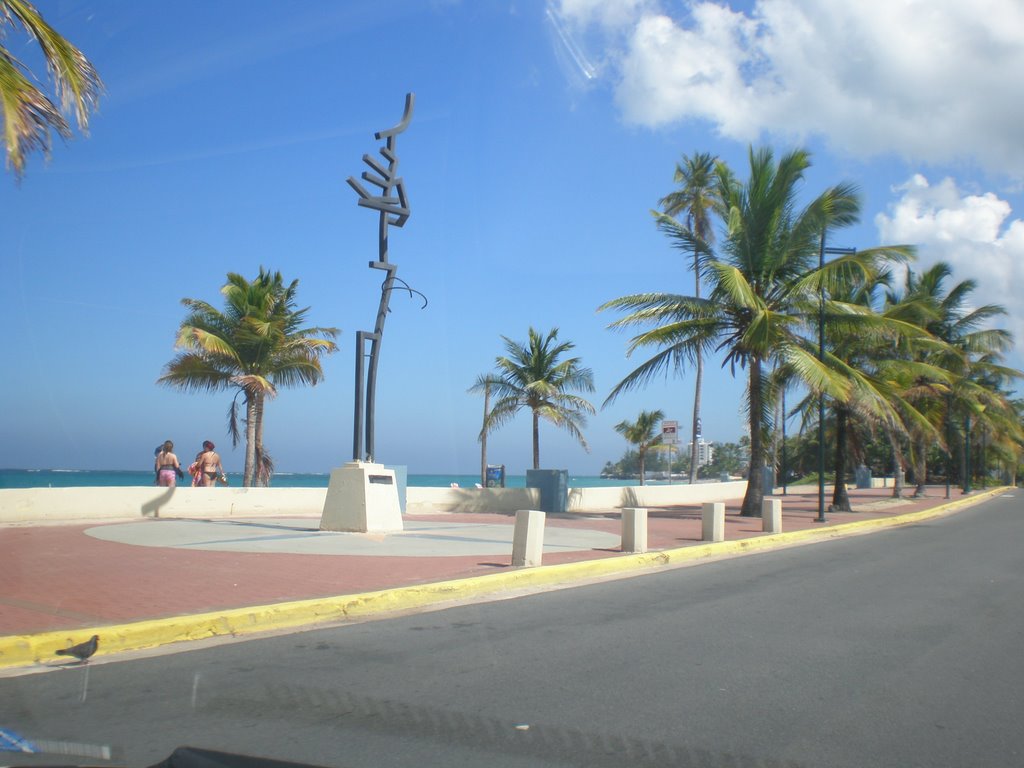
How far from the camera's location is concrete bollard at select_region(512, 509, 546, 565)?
11.6 m

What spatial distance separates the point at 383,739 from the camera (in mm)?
4930

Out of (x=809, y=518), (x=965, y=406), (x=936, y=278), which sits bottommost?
(x=809, y=518)

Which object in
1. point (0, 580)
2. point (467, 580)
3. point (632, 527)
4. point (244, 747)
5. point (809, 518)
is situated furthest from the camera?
point (809, 518)

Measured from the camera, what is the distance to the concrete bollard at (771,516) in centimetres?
1805

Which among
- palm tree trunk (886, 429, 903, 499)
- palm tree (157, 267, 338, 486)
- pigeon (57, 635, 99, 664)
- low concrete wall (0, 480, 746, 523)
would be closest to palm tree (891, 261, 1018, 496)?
palm tree trunk (886, 429, 903, 499)

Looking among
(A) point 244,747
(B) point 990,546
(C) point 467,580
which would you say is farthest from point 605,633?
(B) point 990,546

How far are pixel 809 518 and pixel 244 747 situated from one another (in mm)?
22080

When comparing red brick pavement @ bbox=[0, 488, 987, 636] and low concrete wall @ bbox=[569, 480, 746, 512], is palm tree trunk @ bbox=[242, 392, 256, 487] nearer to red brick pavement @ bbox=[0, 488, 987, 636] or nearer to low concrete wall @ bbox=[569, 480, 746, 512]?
red brick pavement @ bbox=[0, 488, 987, 636]

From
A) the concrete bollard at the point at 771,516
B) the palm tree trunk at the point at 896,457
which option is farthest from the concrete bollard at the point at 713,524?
the palm tree trunk at the point at 896,457

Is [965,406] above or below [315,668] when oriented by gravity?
above

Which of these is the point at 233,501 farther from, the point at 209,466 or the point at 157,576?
the point at 157,576

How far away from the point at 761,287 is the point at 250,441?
14635mm

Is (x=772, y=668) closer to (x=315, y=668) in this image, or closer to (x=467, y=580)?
(x=315, y=668)

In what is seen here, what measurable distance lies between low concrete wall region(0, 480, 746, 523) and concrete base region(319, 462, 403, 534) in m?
4.81
